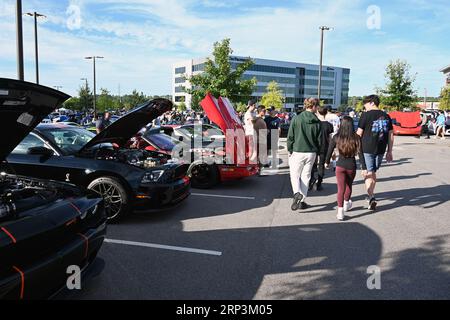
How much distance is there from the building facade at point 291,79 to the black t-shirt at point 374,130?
85.4 metres

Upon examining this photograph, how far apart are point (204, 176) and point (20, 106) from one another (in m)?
4.96

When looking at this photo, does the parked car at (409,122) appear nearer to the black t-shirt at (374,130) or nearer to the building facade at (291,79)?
the black t-shirt at (374,130)

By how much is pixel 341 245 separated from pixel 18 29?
9781 mm

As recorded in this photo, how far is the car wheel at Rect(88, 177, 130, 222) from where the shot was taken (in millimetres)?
5141

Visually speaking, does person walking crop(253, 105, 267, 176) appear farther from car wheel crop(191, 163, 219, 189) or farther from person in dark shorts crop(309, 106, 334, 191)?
car wheel crop(191, 163, 219, 189)

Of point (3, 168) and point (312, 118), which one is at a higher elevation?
point (312, 118)

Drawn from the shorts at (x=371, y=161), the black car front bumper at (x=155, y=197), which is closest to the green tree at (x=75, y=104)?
the black car front bumper at (x=155, y=197)

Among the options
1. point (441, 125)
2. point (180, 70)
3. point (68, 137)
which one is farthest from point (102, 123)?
point (180, 70)

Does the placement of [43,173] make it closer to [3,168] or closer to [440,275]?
[3,168]

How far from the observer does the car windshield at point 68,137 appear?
220 inches

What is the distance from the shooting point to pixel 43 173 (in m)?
5.29

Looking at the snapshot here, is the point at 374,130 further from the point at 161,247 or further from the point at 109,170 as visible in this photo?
the point at 109,170

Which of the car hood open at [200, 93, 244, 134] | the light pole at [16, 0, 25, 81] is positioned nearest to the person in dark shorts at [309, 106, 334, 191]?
the car hood open at [200, 93, 244, 134]
